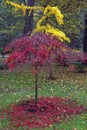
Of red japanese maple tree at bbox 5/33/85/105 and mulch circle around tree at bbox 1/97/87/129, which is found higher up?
red japanese maple tree at bbox 5/33/85/105

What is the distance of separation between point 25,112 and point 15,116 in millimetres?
488

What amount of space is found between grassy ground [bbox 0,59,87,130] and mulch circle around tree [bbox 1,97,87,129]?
0.31 meters

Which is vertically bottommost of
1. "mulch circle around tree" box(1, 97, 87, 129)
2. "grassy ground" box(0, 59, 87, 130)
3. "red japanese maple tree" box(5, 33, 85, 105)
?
"grassy ground" box(0, 59, 87, 130)

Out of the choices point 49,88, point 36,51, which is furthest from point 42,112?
point 49,88

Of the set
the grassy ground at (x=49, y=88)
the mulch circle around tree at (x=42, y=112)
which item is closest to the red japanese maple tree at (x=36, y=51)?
the mulch circle around tree at (x=42, y=112)

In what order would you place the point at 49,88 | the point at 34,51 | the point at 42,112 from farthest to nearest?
the point at 49,88 → the point at 42,112 → the point at 34,51

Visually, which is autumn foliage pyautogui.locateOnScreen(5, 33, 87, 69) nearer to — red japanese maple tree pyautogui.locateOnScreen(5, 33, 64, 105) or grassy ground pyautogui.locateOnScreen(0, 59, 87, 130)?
red japanese maple tree pyautogui.locateOnScreen(5, 33, 64, 105)

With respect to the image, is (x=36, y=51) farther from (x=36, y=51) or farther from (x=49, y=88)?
(x=49, y=88)

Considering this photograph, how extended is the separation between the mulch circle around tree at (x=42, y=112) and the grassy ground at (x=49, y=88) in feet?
1.03

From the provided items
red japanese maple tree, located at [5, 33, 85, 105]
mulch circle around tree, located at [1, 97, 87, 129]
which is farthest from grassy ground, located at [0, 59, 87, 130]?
red japanese maple tree, located at [5, 33, 85, 105]

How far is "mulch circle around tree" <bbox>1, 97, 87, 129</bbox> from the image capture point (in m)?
10.2

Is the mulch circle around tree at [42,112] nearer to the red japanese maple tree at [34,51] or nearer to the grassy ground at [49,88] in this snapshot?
the grassy ground at [49,88]

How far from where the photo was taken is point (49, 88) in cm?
1647

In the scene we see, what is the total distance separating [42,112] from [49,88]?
521 cm
